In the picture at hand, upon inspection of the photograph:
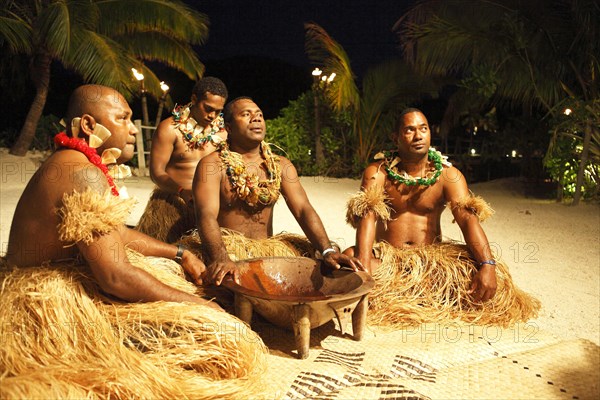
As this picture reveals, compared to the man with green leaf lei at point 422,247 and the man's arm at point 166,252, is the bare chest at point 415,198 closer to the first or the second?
the man with green leaf lei at point 422,247

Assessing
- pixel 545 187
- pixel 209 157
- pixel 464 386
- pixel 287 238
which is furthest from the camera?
pixel 545 187

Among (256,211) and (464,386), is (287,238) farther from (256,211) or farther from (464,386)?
(464,386)

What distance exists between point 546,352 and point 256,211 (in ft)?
5.91

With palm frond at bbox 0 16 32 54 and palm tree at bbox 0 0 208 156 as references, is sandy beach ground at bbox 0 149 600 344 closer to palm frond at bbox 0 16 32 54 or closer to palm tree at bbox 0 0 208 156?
palm tree at bbox 0 0 208 156

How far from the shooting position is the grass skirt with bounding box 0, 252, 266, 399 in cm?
186

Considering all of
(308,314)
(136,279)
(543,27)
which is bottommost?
(308,314)

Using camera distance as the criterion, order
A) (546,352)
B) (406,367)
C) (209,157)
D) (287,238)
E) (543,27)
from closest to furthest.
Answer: (406,367) < (546,352) < (209,157) < (287,238) < (543,27)

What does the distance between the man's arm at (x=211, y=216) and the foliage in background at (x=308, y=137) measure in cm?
837

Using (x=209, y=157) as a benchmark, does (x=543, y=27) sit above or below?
above

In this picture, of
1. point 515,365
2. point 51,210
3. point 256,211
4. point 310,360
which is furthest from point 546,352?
point 51,210

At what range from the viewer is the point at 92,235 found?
2072mm

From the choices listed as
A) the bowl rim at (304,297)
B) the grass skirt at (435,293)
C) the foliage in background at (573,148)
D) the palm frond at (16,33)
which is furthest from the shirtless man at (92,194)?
the palm frond at (16,33)

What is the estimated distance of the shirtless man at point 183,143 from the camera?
13.4 feet

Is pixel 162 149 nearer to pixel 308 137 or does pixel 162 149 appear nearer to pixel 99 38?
pixel 99 38
